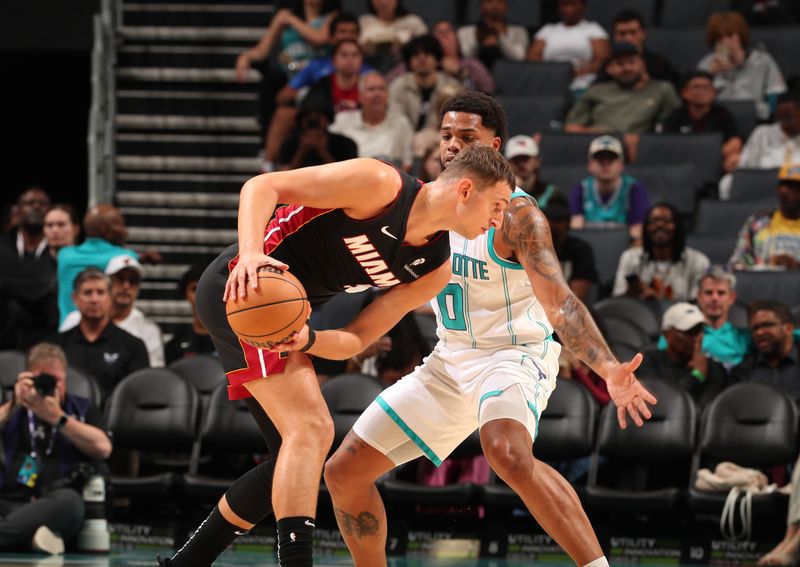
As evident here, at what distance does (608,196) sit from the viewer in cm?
1055

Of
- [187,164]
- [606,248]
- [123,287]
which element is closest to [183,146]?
[187,164]

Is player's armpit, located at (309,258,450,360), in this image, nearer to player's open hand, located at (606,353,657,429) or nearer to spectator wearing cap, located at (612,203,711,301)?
player's open hand, located at (606,353,657,429)

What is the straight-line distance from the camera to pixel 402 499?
8.05 meters

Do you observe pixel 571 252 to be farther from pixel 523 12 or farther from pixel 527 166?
pixel 523 12

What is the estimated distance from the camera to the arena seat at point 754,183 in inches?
420

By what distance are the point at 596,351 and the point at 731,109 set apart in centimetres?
779

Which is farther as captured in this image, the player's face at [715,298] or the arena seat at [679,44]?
the arena seat at [679,44]

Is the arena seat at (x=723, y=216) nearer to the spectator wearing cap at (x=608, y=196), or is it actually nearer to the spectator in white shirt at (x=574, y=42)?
the spectator wearing cap at (x=608, y=196)

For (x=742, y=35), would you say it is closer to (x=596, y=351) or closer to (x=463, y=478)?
(x=463, y=478)

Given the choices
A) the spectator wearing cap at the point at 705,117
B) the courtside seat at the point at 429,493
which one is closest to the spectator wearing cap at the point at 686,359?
the courtside seat at the point at 429,493

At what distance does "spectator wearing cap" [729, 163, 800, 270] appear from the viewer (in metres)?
9.72

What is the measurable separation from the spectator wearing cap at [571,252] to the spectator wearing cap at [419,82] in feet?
7.34

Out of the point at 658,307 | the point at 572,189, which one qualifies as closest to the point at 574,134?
the point at 572,189

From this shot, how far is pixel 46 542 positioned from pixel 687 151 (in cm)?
646
